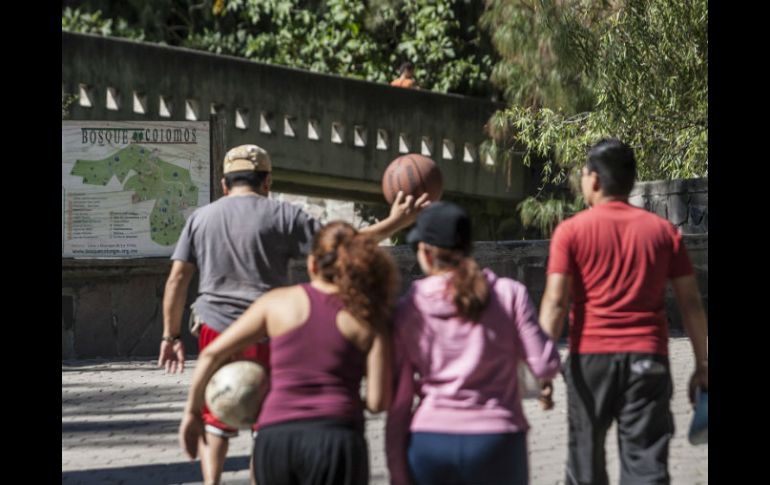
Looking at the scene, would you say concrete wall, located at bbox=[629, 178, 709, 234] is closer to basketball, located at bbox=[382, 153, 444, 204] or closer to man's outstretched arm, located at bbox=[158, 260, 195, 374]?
basketball, located at bbox=[382, 153, 444, 204]

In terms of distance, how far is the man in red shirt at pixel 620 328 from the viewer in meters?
5.84

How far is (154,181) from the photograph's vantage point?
45.8 feet

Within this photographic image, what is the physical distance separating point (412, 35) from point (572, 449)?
21.3 metres

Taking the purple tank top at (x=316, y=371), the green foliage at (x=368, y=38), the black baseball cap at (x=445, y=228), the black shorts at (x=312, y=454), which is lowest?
the black shorts at (x=312, y=454)

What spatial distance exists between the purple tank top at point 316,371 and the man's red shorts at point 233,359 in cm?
135

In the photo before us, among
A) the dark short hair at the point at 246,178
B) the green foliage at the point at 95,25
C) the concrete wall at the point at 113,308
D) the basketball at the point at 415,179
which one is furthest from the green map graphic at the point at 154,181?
the green foliage at the point at 95,25

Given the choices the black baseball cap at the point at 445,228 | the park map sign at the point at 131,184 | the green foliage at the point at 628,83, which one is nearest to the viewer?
the black baseball cap at the point at 445,228

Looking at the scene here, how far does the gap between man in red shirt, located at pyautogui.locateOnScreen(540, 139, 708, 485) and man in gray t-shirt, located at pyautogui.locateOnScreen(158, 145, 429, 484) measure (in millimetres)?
973

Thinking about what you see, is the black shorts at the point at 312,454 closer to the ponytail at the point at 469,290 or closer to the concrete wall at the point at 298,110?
the ponytail at the point at 469,290

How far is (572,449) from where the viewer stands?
19.7 feet

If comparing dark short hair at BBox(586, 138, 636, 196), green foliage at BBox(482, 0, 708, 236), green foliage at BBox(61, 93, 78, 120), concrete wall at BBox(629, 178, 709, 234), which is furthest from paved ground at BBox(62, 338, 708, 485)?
green foliage at BBox(61, 93, 78, 120)

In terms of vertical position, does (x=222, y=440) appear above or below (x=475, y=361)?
below
